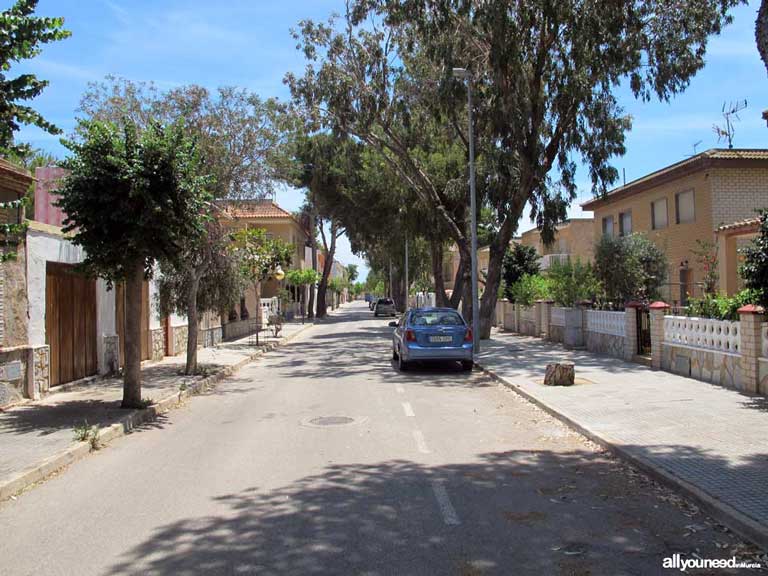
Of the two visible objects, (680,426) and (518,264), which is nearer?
(680,426)

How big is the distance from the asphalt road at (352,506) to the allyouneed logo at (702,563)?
114 mm

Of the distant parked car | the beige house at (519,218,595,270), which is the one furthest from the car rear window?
the distant parked car

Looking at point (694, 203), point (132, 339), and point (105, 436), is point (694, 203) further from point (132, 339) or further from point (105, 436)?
point (105, 436)

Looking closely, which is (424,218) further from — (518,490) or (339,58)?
(518,490)

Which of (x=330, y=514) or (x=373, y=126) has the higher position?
(x=373, y=126)

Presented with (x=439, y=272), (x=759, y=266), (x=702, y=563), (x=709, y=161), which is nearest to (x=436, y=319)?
(x=759, y=266)

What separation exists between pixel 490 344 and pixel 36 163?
21088 millimetres

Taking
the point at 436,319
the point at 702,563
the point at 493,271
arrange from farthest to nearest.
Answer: the point at 493,271
the point at 436,319
the point at 702,563

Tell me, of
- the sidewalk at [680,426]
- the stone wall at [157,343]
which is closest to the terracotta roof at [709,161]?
the sidewalk at [680,426]

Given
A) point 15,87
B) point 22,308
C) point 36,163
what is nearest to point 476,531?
point 15,87

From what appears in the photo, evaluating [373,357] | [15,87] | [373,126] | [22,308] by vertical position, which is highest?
[373,126]

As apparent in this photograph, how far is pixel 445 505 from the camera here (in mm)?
5609

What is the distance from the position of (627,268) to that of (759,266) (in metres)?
11.0

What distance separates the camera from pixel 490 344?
76.9 ft
